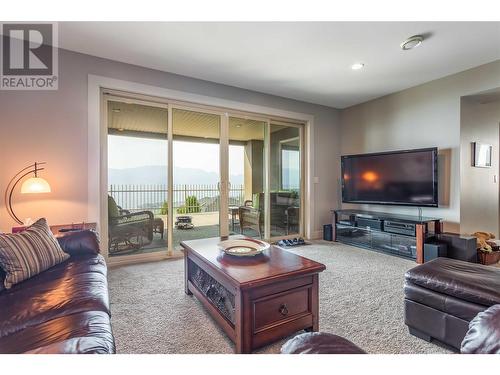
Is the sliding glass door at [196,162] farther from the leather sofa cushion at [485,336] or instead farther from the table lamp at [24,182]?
the leather sofa cushion at [485,336]

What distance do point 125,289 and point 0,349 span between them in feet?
5.06

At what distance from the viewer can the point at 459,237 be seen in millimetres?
3010

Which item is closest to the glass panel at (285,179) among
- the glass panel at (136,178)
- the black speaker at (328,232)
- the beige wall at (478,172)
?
the black speaker at (328,232)

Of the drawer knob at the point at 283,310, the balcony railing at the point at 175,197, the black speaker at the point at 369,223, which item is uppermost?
the balcony railing at the point at 175,197

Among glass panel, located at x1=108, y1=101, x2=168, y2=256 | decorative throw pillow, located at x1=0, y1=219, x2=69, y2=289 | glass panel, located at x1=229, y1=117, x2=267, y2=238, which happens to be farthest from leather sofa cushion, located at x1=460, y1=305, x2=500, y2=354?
glass panel, located at x1=229, y1=117, x2=267, y2=238

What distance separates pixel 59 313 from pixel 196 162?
9.30 feet

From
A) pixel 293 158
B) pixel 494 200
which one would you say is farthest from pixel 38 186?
pixel 494 200

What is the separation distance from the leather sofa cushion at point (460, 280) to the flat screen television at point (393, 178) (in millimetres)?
2016

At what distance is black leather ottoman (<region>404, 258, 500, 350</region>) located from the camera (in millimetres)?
1339

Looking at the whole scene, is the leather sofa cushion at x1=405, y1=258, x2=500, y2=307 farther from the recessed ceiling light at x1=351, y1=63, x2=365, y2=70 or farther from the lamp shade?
the lamp shade

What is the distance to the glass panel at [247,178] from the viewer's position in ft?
13.6
